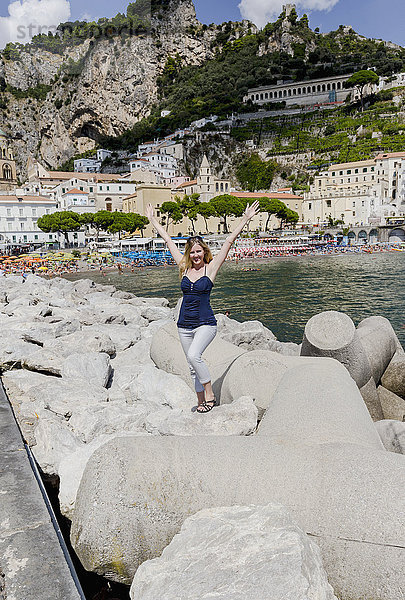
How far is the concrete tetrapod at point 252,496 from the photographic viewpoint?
1.96 meters

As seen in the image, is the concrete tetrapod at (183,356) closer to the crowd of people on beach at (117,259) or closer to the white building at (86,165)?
the crowd of people on beach at (117,259)

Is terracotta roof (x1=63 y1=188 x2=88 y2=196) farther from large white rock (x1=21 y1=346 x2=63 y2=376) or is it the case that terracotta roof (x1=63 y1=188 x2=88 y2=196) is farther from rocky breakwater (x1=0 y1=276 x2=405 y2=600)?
rocky breakwater (x1=0 y1=276 x2=405 y2=600)

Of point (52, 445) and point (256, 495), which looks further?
point (52, 445)

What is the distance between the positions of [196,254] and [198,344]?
908 mm

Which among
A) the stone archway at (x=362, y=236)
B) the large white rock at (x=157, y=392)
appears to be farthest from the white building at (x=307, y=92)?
the large white rock at (x=157, y=392)

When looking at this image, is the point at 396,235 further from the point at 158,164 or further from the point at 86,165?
the point at 86,165

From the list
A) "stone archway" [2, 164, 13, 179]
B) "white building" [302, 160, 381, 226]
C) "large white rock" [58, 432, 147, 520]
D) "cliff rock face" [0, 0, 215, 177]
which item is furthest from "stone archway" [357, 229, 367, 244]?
"cliff rock face" [0, 0, 215, 177]

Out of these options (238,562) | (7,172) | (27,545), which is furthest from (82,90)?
(238,562)

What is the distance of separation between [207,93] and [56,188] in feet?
231

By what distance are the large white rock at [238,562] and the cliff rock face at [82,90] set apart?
12975 centimetres

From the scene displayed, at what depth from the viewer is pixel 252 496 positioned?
2.23 meters

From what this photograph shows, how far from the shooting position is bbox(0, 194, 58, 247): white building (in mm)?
63375

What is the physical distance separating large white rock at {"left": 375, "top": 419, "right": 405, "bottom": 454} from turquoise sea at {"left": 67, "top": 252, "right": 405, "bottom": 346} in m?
9.19

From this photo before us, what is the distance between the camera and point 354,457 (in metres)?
2.26
